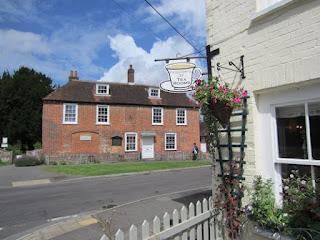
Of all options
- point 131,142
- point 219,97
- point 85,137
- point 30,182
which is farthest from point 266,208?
point 131,142

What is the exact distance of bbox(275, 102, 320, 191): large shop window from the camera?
3.42m

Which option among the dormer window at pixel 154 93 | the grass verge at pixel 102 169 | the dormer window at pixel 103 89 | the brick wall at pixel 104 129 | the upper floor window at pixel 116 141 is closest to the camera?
the grass verge at pixel 102 169

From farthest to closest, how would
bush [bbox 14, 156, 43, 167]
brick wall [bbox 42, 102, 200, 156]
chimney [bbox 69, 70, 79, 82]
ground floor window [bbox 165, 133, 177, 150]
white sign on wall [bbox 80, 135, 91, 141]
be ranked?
1. ground floor window [bbox 165, 133, 177, 150]
2. chimney [bbox 69, 70, 79, 82]
3. white sign on wall [bbox 80, 135, 91, 141]
4. brick wall [bbox 42, 102, 200, 156]
5. bush [bbox 14, 156, 43, 167]

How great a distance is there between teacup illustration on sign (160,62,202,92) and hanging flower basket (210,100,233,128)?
1513 millimetres

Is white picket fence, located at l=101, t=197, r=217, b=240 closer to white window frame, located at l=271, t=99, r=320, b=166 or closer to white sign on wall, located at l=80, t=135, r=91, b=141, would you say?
white window frame, located at l=271, t=99, r=320, b=166

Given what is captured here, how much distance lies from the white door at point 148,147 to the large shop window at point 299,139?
83.7 ft

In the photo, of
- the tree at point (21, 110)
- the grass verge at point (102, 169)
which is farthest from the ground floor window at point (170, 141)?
the tree at point (21, 110)

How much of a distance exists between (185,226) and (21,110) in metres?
37.7

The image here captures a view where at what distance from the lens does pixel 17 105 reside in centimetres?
3709

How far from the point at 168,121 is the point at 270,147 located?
26.6 meters

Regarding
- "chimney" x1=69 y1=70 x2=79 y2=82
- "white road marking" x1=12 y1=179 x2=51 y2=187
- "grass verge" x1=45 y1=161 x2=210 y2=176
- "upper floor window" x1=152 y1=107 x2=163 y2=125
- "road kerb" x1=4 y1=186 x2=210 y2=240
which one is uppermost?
"chimney" x1=69 y1=70 x2=79 y2=82

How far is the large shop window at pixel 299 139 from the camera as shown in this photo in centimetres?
342

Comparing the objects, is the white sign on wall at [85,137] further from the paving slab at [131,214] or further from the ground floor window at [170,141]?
the paving slab at [131,214]

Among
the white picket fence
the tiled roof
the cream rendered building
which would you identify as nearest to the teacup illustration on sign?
the cream rendered building
